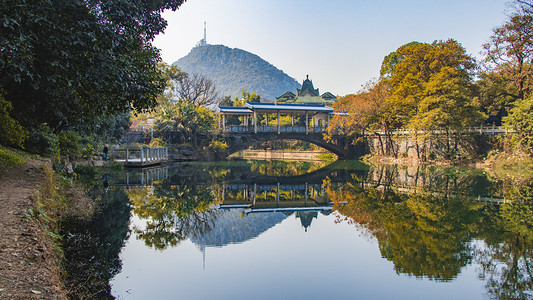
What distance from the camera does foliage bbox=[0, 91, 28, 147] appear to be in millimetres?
7682

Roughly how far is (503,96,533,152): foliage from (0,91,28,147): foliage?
2471 cm

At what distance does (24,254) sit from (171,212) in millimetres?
5560

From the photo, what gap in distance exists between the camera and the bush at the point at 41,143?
1081 centimetres

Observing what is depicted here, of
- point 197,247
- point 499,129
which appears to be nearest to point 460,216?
point 197,247

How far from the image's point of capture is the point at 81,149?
15.6 meters

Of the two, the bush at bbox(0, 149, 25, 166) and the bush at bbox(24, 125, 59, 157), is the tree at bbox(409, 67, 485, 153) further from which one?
the bush at bbox(0, 149, 25, 166)

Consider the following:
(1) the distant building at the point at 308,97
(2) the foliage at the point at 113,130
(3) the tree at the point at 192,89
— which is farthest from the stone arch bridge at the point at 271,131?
(1) the distant building at the point at 308,97

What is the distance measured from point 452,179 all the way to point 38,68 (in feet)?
54.8

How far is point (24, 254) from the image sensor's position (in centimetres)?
339

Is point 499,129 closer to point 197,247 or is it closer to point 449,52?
point 449,52

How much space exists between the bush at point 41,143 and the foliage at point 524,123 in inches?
959

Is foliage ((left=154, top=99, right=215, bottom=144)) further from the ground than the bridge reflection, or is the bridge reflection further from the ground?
foliage ((left=154, top=99, right=215, bottom=144))

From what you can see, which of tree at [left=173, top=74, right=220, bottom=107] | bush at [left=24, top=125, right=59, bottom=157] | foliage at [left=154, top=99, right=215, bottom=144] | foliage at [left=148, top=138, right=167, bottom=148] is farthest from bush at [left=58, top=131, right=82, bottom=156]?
tree at [left=173, top=74, right=220, bottom=107]

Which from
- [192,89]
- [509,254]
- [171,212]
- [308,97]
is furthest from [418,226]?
[308,97]
